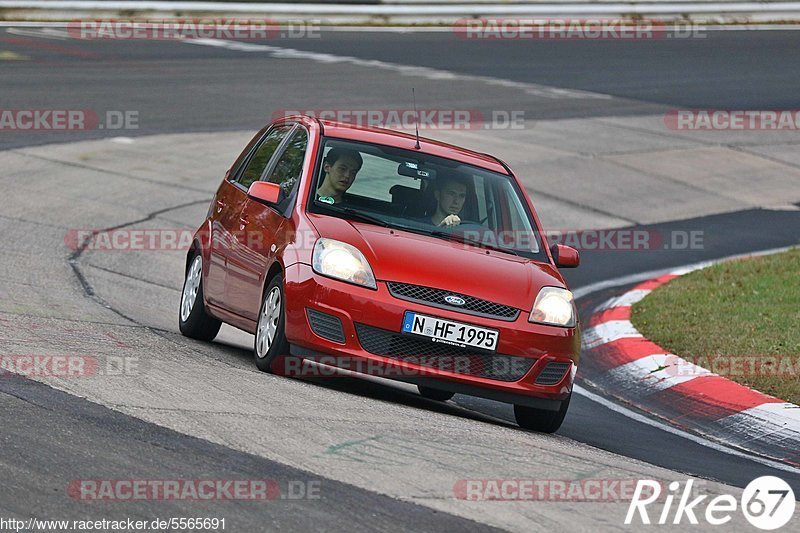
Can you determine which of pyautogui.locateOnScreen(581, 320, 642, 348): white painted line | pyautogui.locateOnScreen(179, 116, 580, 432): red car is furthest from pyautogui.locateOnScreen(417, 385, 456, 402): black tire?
pyautogui.locateOnScreen(581, 320, 642, 348): white painted line

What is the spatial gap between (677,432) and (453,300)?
6.22 ft

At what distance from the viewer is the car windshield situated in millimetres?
8500

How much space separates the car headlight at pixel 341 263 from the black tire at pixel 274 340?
286 mm

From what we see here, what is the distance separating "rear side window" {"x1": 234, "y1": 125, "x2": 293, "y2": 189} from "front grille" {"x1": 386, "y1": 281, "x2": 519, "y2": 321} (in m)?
2.08

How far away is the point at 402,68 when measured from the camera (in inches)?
1011

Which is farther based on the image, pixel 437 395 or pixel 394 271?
pixel 437 395

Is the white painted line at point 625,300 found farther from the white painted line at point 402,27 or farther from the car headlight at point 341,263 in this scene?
the white painted line at point 402,27

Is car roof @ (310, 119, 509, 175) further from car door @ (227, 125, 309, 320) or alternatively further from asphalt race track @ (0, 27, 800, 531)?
asphalt race track @ (0, 27, 800, 531)

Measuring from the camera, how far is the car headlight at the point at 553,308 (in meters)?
7.90

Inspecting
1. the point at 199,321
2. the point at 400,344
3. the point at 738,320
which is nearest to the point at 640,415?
the point at 400,344

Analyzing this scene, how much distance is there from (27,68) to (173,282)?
36.1ft

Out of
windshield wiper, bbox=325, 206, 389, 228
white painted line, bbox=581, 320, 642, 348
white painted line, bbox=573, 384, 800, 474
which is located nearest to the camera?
white painted line, bbox=573, 384, 800, 474

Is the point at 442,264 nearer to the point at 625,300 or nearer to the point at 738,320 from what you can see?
the point at 738,320

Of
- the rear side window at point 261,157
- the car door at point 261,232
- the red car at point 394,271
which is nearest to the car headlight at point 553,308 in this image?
the red car at point 394,271
